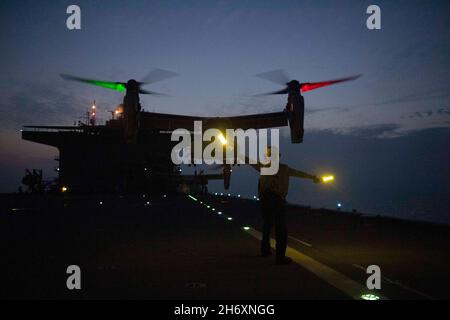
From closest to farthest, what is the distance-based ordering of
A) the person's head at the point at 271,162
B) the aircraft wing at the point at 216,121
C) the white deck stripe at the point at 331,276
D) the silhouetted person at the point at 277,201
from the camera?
the white deck stripe at the point at 331,276 → the silhouetted person at the point at 277,201 → the person's head at the point at 271,162 → the aircraft wing at the point at 216,121

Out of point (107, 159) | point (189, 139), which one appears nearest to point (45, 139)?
point (107, 159)

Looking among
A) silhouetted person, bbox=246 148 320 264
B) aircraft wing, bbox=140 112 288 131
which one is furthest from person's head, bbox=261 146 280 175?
aircraft wing, bbox=140 112 288 131

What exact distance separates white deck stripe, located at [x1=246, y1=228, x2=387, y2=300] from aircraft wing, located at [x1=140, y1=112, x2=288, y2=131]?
20920 millimetres

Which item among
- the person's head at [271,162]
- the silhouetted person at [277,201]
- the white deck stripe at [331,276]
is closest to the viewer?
the white deck stripe at [331,276]

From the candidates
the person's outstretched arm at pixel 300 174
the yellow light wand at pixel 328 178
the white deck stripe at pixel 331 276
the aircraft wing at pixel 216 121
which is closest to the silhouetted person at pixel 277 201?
the person's outstretched arm at pixel 300 174

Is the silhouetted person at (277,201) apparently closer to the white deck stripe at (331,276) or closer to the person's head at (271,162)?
the person's head at (271,162)

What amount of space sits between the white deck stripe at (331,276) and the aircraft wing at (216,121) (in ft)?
68.6

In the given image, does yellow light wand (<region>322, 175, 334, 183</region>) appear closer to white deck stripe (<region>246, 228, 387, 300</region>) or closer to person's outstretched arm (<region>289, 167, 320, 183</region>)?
person's outstretched arm (<region>289, 167, 320, 183</region>)

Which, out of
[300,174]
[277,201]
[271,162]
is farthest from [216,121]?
[277,201]

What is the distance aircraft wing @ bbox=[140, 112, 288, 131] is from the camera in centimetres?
3031

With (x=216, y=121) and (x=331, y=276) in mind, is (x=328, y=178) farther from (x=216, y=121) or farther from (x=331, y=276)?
(x=216, y=121)

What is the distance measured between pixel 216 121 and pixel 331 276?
25.1 meters

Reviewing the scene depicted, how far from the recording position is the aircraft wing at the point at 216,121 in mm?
30312
